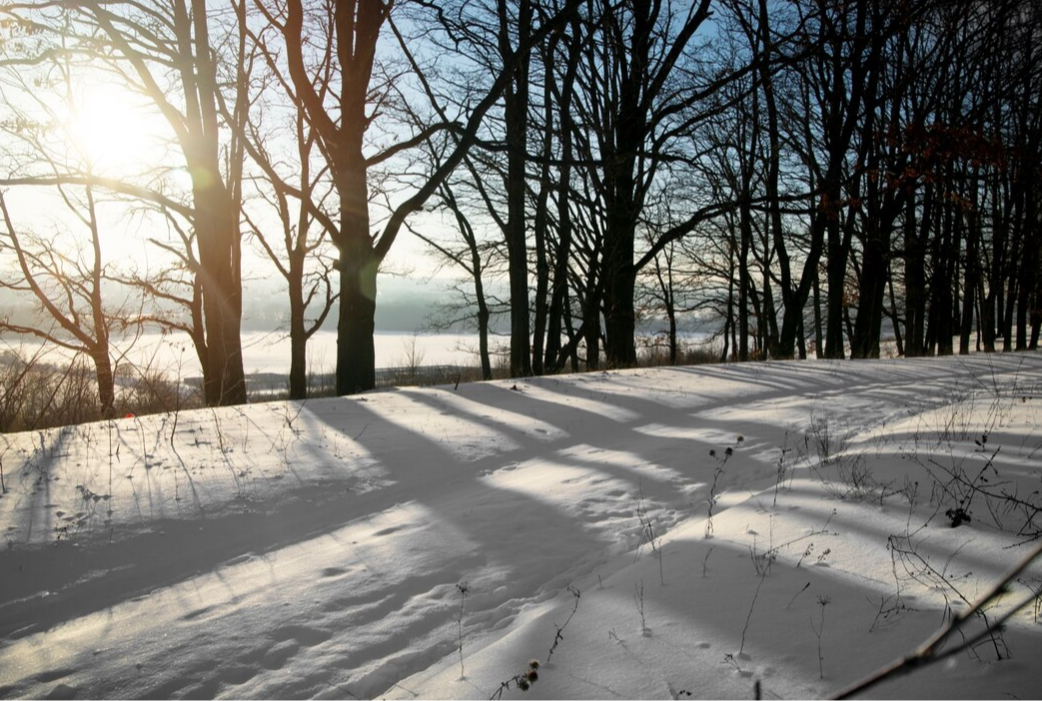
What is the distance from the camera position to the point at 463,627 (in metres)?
2.68

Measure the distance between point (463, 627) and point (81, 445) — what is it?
386cm

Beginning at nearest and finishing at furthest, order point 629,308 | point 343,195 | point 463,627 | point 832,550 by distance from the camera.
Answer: point 463,627 < point 832,550 < point 343,195 < point 629,308

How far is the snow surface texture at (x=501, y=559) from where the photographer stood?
2.27m

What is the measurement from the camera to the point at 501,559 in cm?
328

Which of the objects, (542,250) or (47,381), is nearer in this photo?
(47,381)

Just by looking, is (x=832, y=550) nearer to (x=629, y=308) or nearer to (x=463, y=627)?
(x=463, y=627)

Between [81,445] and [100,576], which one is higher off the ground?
[81,445]

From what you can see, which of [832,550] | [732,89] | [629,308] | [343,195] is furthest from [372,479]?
[732,89]

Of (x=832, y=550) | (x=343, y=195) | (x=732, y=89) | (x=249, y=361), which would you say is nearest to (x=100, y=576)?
(x=832, y=550)

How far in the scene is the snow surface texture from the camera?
2268 mm

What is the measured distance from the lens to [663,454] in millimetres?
5180

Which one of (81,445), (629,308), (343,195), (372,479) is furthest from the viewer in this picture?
(629,308)

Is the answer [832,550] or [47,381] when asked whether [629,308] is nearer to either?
[47,381]

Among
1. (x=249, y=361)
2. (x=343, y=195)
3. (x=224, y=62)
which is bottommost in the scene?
(x=249, y=361)
